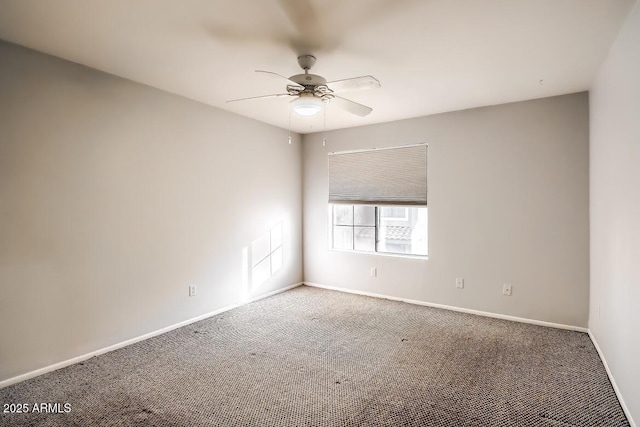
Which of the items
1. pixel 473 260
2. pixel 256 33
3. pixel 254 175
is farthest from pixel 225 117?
pixel 473 260

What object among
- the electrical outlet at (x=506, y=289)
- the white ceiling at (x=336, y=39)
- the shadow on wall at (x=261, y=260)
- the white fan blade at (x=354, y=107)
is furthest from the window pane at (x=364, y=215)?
the white fan blade at (x=354, y=107)

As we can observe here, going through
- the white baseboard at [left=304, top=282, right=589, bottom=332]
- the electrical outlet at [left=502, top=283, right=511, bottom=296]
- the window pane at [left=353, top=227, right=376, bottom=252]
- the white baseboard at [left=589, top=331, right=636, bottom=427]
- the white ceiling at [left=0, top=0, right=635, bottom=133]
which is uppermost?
the white ceiling at [left=0, top=0, right=635, bottom=133]

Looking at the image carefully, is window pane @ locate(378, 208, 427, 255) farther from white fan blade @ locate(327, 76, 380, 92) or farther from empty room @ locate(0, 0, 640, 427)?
white fan blade @ locate(327, 76, 380, 92)

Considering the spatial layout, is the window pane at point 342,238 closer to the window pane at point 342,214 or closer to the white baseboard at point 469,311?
the window pane at point 342,214

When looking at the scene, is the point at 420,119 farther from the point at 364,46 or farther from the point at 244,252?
the point at 244,252

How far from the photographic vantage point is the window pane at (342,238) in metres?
5.36

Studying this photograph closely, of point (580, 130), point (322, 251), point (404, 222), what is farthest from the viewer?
point (322, 251)

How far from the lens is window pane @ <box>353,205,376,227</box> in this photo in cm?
512

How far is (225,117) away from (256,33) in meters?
1.99

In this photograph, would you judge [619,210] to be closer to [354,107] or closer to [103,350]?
[354,107]

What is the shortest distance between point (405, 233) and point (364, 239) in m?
0.61

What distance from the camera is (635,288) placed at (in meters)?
1.99

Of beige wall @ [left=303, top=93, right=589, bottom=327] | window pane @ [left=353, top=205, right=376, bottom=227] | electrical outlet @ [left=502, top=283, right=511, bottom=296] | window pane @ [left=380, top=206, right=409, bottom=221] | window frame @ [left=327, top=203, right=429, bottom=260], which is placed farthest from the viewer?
window pane @ [left=353, top=205, right=376, bottom=227]

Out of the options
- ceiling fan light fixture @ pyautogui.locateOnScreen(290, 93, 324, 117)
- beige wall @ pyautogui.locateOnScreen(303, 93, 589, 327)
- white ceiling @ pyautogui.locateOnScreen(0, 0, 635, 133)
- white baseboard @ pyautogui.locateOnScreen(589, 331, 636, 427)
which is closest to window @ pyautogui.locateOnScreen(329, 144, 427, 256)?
beige wall @ pyautogui.locateOnScreen(303, 93, 589, 327)
